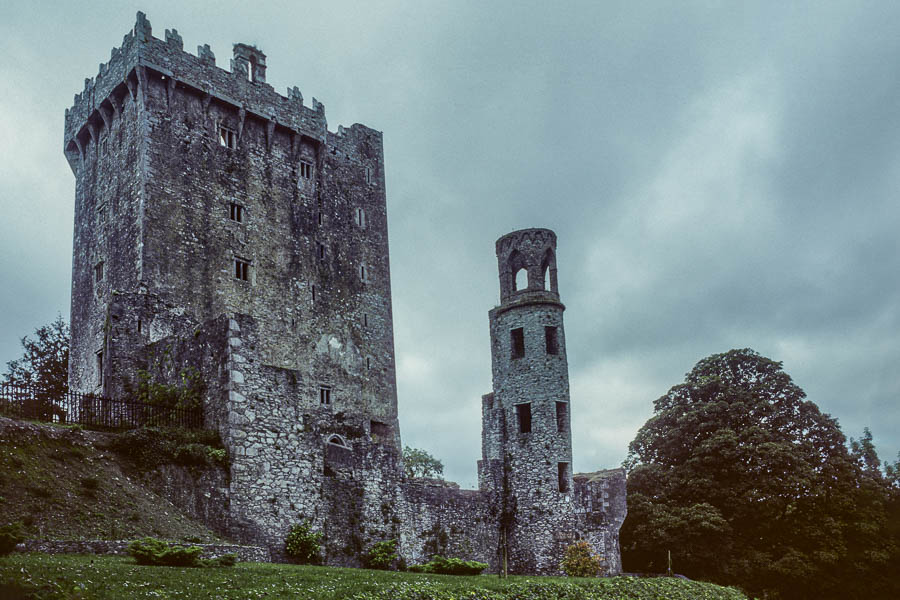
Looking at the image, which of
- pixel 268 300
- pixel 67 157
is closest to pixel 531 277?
pixel 268 300

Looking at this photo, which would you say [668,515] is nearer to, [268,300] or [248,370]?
[268,300]

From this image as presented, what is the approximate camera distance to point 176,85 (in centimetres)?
3847

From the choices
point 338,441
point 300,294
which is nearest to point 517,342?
point 300,294

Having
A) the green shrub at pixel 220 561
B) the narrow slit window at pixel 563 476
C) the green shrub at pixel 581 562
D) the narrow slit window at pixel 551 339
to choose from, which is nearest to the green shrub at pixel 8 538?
the green shrub at pixel 220 561

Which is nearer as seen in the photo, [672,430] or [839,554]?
[839,554]

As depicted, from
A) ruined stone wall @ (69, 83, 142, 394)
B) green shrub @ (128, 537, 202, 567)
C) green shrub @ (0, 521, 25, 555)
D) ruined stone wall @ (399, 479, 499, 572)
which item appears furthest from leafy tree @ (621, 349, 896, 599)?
green shrub @ (0, 521, 25, 555)

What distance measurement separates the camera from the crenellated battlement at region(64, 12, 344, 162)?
3769 cm

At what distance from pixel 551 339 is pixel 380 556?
15.7 m

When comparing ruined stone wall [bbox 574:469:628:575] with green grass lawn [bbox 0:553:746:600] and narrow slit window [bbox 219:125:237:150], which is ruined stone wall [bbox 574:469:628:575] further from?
narrow slit window [bbox 219:125:237:150]

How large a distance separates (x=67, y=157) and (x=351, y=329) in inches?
657

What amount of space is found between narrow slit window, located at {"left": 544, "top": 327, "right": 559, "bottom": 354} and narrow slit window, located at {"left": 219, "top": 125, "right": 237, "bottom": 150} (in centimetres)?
1740

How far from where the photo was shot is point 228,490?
23.7 m

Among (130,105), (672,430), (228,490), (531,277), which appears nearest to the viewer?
(228,490)

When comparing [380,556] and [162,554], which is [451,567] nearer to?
[380,556]
